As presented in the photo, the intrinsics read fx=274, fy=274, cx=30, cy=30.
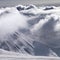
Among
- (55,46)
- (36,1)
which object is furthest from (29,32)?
(36,1)

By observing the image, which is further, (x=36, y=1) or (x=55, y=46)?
(x=36, y=1)

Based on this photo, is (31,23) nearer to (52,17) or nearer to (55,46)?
(52,17)

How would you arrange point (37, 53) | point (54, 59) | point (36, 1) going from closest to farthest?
1. point (54, 59)
2. point (37, 53)
3. point (36, 1)

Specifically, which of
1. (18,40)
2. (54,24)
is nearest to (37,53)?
(18,40)

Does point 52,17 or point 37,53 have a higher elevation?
point 52,17

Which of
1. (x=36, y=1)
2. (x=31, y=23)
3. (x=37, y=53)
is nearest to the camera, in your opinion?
(x=37, y=53)

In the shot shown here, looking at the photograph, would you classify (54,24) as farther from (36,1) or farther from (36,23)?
(36,1)

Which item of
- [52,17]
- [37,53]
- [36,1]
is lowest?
[36,1]
